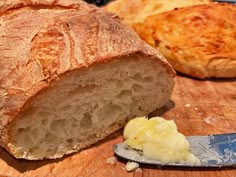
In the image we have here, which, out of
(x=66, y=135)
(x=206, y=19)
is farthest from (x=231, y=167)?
(x=206, y=19)

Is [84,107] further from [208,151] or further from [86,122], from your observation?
[208,151]

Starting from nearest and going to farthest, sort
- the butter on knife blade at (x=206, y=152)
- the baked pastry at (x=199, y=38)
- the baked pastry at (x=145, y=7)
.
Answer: the butter on knife blade at (x=206, y=152), the baked pastry at (x=199, y=38), the baked pastry at (x=145, y=7)

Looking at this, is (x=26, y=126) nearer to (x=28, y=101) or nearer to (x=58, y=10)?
(x=28, y=101)

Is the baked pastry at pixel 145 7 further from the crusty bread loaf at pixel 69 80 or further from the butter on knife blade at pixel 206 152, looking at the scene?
the butter on knife blade at pixel 206 152

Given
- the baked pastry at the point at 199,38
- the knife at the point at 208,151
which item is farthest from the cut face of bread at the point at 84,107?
the baked pastry at the point at 199,38

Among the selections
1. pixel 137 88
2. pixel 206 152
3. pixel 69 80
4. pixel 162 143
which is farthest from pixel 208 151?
pixel 69 80
